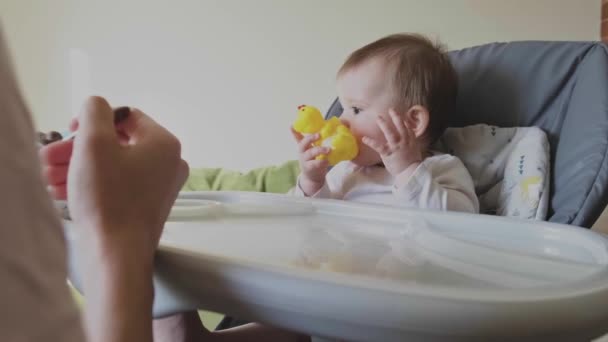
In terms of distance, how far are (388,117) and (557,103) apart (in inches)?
10.7

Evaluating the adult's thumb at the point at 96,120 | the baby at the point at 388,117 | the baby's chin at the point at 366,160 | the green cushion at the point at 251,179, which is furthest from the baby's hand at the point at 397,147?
the green cushion at the point at 251,179

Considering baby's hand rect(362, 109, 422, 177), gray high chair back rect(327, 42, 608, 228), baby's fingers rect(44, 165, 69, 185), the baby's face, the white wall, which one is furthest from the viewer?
the white wall

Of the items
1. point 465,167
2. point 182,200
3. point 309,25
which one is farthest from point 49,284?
point 309,25

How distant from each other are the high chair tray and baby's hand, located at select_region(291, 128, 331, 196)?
12cm

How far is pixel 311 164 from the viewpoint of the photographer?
3.04 feet

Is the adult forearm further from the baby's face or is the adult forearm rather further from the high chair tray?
the baby's face

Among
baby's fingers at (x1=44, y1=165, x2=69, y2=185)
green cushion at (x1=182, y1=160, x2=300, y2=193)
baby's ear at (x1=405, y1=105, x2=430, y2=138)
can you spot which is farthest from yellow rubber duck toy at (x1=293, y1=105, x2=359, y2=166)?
green cushion at (x1=182, y1=160, x2=300, y2=193)

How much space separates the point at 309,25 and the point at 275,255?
1269 millimetres

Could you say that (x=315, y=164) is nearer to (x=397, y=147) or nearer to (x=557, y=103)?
(x=397, y=147)

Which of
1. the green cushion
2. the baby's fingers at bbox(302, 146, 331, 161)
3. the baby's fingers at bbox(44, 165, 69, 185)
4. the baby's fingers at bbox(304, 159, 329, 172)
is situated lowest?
the green cushion

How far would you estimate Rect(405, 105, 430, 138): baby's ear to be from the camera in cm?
101

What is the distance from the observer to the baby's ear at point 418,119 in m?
1.01

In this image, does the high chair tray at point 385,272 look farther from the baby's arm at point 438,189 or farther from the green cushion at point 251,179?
the green cushion at point 251,179

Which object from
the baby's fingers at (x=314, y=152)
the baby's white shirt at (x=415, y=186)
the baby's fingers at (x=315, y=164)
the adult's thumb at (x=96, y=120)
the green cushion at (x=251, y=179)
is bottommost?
the green cushion at (x=251, y=179)
